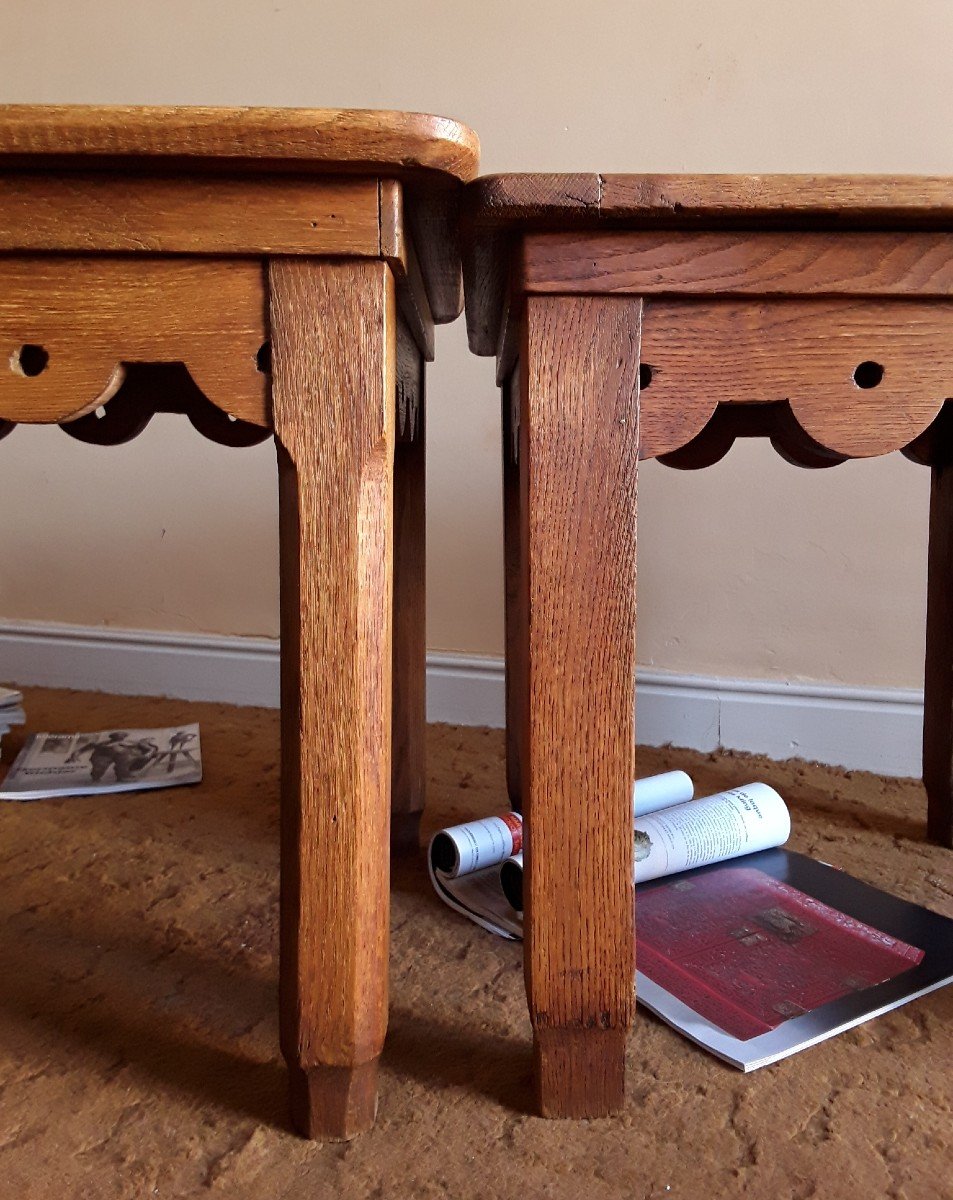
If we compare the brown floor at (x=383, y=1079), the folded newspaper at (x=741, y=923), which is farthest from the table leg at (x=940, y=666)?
the folded newspaper at (x=741, y=923)

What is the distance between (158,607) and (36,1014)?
1189mm

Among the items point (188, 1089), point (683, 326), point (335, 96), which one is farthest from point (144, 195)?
point (335, 96)

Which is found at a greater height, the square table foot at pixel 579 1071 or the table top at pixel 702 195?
the table top at pixel 702 195

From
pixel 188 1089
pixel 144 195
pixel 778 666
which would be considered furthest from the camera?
pixel 778 666

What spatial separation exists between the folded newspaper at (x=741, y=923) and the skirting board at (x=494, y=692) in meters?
0.39

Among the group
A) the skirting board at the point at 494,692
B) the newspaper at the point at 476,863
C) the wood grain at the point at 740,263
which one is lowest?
the newspaper at the point at 476,863

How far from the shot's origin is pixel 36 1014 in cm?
80

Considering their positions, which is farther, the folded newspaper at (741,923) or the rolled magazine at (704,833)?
the rolled magazine at (704,833)

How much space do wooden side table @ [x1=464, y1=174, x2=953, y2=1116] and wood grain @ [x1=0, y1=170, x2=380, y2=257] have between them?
3.5 inches

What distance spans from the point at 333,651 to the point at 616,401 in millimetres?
256

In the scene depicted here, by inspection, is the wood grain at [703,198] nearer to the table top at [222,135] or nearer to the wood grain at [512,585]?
the table top at [222,135]

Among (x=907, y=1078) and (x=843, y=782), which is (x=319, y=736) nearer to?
(x=907, y=1078)

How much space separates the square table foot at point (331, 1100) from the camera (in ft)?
2.11

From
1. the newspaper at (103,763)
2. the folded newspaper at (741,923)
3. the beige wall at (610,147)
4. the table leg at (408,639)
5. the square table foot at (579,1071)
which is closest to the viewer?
the square table foot at (579,1071)
